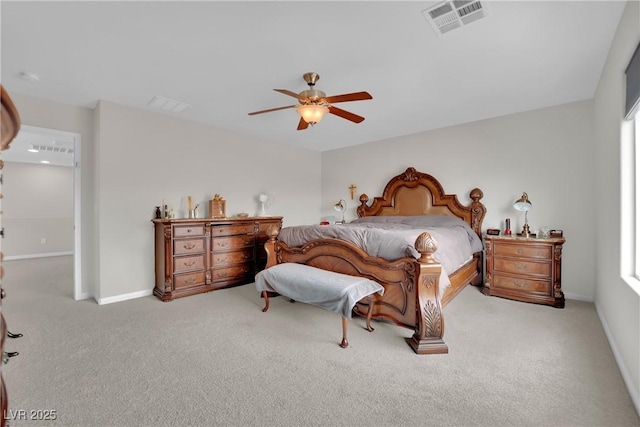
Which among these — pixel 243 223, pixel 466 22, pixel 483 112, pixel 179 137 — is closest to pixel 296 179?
pixel 243 223

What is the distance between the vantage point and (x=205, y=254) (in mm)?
4059

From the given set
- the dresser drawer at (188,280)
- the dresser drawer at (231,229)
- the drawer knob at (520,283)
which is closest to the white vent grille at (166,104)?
the dresser drawer at (231,229)

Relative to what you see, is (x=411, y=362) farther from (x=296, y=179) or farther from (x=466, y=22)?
(x=296, y=179)

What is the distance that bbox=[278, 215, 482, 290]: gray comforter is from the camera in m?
2.69

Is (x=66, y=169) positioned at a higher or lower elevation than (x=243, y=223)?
higher

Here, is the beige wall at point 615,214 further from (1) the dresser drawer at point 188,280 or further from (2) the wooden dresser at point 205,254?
(1) the dresser drawer at point 188,280

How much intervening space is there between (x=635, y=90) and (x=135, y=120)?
4803 millimetres

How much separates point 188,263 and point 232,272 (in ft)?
2.17

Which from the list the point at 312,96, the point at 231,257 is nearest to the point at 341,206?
the point at 231,257

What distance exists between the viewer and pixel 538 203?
153 inches

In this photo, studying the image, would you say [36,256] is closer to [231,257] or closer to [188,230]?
[188,230]

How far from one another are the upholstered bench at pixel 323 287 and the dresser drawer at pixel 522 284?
1977 mm

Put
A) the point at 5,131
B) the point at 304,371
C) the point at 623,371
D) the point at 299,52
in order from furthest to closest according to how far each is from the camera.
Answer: the point at 299,52
the point at 304,371
the point at 623,371
the point at 5,131

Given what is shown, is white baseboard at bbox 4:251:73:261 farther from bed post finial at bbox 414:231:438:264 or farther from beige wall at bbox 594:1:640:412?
beige wall at bbox 594:1:640:412
